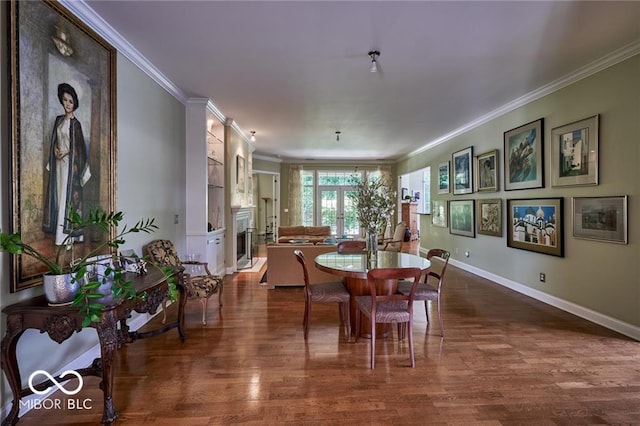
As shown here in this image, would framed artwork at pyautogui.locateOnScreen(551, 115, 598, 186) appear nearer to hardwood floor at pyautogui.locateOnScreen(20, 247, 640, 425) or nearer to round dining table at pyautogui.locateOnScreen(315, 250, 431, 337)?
hardwood floor at pyautogui.locateOnScreen(20, 247, 640, 425)

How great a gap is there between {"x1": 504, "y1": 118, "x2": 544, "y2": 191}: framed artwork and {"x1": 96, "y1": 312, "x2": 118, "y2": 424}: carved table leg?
501 centimetres

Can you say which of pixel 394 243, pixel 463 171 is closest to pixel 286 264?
pixel 394 243

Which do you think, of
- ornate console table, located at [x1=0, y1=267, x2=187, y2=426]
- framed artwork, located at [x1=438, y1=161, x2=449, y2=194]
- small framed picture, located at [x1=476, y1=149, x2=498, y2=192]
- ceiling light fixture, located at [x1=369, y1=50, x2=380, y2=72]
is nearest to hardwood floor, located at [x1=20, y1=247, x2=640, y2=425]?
ornate console table, located at [x1=0, y1=267, x2=187, y2=426]

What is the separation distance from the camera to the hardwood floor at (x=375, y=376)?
6.70 feet

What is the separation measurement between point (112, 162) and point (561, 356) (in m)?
4.39

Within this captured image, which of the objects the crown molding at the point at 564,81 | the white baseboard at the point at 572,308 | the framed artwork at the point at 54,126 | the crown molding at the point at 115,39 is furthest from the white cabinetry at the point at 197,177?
the white baseboard at the point at 572,308

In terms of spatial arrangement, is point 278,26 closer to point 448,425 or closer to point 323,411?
point 323,411

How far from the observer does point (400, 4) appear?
2439mm

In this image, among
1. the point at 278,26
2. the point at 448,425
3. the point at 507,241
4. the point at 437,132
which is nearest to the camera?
the point at 448,425

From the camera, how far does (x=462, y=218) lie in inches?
254

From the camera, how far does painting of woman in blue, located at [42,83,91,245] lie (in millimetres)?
2250

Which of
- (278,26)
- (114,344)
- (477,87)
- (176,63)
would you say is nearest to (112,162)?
(176,63)

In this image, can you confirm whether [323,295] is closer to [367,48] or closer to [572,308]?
[367,48]

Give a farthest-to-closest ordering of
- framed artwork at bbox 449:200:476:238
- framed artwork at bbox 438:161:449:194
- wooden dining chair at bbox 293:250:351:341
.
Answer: framed artwork at bbox 438:161:449:194 → framed artwork at bbox 449:200:476:238 → wooden dining chair at bbox 293:250:351:341
